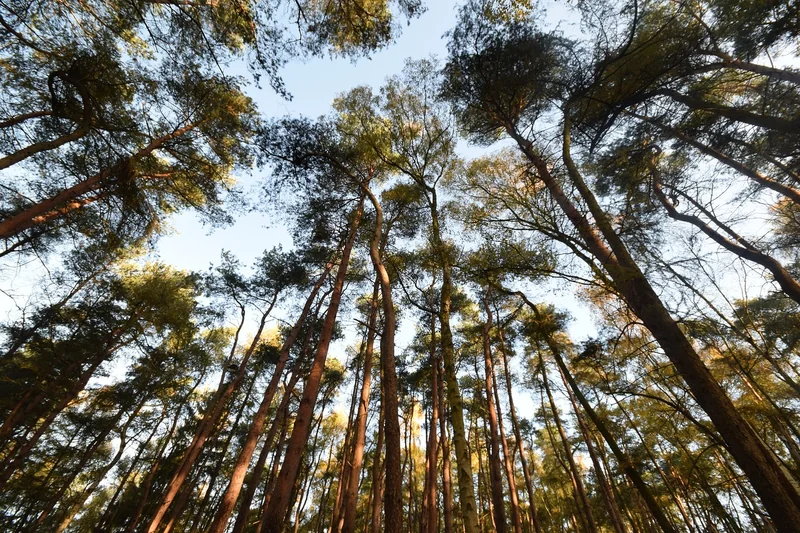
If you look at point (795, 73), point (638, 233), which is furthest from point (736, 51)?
point (638, 233)

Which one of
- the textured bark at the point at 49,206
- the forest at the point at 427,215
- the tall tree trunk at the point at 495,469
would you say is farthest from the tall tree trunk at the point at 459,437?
the textured bark at the point at 49,206

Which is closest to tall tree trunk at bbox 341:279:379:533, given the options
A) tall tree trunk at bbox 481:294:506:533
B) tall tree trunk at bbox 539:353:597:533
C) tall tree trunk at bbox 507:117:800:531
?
tall tree trunk at bbox 481:294:506:533

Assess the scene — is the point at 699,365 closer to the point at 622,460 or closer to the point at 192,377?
the point at 622,460

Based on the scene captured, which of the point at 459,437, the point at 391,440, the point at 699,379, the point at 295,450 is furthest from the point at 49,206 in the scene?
the point at 699,379

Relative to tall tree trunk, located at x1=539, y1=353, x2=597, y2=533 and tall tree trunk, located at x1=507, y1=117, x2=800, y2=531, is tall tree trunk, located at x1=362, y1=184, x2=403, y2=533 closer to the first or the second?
tall tree trunk, located at x1=507, y1=117, x2=800, y2=531

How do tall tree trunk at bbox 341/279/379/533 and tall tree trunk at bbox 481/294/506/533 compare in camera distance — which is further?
tall tree trunk at bbox 481/294/506/533

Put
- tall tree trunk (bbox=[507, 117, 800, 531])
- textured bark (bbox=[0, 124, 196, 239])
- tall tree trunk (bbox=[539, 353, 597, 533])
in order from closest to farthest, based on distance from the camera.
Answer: tall tree trunk (bbox=[507, 117, 800, 531])
textured bark (bbox=[0, 124, 196, 239])
tall tree trunk (bbox=[539, 353, 597, 533])

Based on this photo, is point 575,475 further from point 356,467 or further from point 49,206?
point 49,206

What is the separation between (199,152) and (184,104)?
1.40m

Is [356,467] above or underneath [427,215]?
Answer: underneath

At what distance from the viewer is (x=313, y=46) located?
6.09m

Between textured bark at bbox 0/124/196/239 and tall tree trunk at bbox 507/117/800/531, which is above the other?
textured bark at bbox 0/124/196/239

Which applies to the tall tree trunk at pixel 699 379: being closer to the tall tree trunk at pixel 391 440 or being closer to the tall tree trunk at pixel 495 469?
the tall tree trunk at pixel 391 440

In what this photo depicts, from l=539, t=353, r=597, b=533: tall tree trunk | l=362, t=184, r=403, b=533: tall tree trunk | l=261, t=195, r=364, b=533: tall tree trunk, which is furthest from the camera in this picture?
l=539, t=353, r=597, b=533: tall tree trunk
